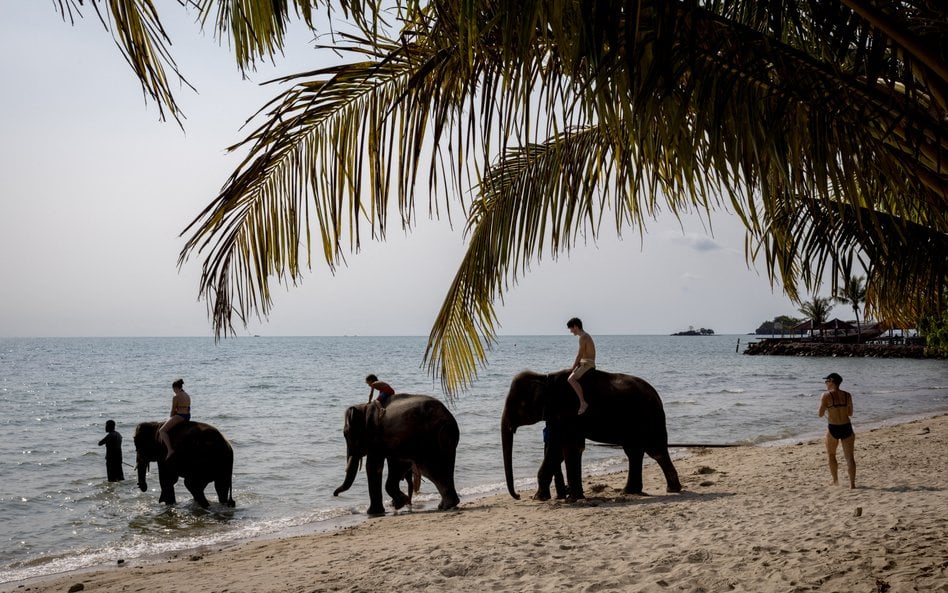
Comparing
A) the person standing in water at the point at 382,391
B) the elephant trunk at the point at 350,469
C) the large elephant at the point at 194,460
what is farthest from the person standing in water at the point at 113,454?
the person standing in water at the point at 382,391

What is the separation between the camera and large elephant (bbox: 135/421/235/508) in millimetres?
12492

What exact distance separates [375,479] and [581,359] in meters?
3.55

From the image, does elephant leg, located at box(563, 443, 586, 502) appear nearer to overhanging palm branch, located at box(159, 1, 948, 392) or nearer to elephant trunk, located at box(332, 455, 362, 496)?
elephant trunk, located at box(332, 455, 362, 496)

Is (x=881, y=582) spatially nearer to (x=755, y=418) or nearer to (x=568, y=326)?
(x=568, y=326)

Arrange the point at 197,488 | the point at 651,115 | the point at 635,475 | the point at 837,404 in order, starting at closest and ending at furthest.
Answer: the point at 651,115 < the point at 837,404 < the point at 635,475 < the point at 197,488

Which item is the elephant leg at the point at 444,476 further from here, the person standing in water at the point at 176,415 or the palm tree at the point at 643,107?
the palm tree at the point at 643,107

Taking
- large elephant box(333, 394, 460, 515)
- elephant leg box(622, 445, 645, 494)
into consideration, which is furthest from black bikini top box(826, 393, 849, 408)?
large elephant box(333, 394, 460, 515)

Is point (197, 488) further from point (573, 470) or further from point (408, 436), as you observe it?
point (573, 470)

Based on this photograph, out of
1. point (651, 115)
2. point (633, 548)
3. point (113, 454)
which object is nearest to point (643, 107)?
point (651, 115)

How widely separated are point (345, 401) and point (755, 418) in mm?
22999

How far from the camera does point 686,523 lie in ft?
25.5

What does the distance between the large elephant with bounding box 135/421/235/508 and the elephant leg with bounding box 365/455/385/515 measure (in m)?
2.83

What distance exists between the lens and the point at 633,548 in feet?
21.9

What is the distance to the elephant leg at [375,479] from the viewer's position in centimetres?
1099
